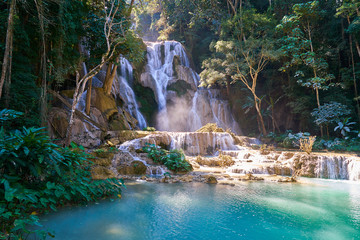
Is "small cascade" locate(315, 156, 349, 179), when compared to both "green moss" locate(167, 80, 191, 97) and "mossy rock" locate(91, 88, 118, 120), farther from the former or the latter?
"green moss" locate(167, 80, 191, 97)

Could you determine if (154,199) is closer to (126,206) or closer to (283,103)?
(126,206)

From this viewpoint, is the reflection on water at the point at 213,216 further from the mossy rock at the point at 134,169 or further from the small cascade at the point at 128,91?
the small cascade at the point at 128,91

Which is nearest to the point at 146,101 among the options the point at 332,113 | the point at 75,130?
the point at 75,130

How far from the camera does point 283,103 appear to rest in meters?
19.7

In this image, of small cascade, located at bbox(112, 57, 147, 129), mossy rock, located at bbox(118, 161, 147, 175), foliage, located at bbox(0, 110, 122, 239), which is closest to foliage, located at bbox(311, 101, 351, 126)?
mossy rock, located at bbox(118, 161, 147, 175)

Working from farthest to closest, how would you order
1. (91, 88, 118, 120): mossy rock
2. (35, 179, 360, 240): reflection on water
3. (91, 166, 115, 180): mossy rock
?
1. (91, 88, 118, 120): mossy rock
2. (91, 166, 115, 180): mossy rock
3. (35, 179, 360, 240): reflection on water

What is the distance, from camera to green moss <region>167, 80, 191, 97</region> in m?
19.7

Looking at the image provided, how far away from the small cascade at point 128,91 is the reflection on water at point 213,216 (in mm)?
11511

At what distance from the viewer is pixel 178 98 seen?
19.7 metres

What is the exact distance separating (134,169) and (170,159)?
1539 millimetres

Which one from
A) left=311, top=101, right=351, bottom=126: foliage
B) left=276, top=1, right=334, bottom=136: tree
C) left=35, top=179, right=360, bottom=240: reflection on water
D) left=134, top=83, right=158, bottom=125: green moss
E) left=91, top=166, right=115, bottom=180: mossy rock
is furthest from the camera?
left=134, top=83, right=158, bottom=125: green moss

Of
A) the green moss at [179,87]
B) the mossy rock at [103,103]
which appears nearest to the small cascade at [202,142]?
the mossy rock at [103,103]

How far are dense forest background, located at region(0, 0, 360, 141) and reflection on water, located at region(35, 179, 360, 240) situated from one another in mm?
4183

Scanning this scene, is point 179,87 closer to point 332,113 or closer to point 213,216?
point 332,113
